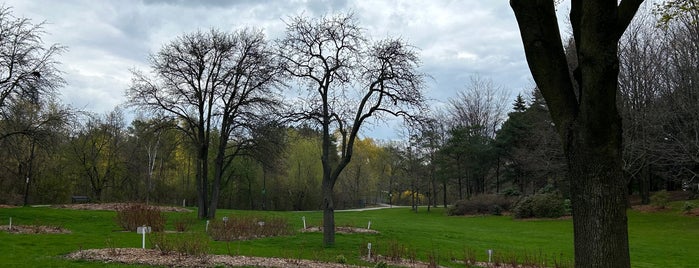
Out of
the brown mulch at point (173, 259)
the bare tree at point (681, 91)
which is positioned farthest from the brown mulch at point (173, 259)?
the bare tree at point (681, 91)

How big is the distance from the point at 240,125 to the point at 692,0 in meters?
21.7

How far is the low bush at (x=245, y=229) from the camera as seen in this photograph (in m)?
16.2

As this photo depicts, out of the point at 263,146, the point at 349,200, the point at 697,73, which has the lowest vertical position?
the point at 349,200

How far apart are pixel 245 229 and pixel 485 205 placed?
29.5m

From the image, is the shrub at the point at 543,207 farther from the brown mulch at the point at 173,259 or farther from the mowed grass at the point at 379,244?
the brown mulch at the point at 173,259

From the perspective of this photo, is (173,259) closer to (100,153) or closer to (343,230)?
(343,230)

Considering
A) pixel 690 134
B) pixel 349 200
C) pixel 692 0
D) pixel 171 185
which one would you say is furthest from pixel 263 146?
pixel 349 200

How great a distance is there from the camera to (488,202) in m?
42.7

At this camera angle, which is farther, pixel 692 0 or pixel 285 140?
pixel 285 140

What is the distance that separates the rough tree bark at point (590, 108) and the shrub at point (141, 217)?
1149 centimetres

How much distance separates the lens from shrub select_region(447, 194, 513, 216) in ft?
138

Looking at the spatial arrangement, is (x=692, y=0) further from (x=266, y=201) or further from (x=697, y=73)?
(x=266, y=201)

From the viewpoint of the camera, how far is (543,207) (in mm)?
35188

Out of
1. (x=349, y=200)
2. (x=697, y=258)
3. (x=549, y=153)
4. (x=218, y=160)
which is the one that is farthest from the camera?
(x=349, y=200)
